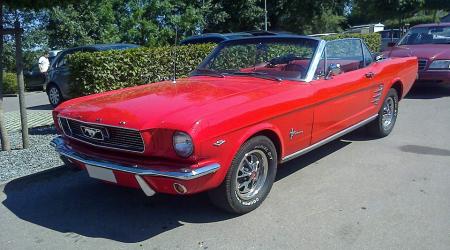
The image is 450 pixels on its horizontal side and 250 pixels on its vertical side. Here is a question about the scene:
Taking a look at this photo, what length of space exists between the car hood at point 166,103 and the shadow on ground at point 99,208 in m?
0.91

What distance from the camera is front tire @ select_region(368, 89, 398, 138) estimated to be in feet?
21.5

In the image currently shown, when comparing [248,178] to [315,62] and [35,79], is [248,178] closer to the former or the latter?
[315,62]

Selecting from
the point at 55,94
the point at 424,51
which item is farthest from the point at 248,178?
the point at 55,94

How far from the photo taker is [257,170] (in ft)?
14.1

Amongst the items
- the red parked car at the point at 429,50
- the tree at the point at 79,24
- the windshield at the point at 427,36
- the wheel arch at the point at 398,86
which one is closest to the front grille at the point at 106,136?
the wheel arch at the point at 398,86

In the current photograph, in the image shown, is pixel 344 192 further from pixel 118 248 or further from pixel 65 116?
pixel 65 116

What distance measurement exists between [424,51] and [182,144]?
841 centimetres

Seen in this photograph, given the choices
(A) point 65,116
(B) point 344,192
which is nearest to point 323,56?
(B) point 344,192

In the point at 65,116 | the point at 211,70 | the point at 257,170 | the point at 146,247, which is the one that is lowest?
the point at 146,247

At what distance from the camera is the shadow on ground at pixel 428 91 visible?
10336mm

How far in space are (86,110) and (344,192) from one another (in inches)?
103

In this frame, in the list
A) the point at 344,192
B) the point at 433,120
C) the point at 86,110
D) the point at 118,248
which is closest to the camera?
the point at 118,248

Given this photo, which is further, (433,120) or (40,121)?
(40,121)

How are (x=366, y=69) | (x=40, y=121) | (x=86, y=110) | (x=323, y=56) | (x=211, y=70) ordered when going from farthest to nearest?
(x=40, y=121) < (x=366, y=69) < (x=211, y=70) < (x=323, y=56) < (x=86, y=110)
